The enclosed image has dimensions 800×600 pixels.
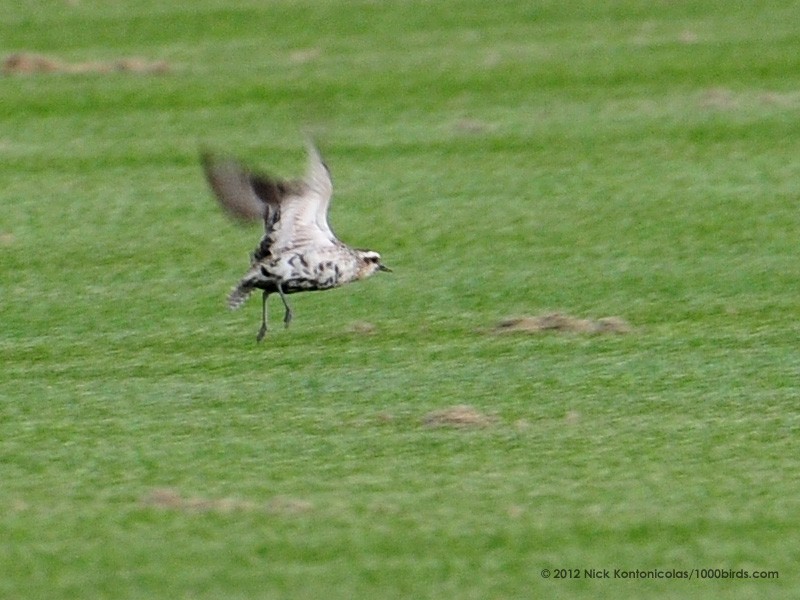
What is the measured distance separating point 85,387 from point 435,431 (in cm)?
180

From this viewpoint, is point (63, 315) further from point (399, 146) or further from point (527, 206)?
point (399, 146)

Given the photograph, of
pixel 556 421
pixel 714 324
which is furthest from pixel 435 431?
pixel 714 324

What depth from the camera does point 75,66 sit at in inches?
689

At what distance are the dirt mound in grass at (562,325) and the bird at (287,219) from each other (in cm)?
91

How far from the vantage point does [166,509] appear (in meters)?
6.98

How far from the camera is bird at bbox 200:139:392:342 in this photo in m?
9.45

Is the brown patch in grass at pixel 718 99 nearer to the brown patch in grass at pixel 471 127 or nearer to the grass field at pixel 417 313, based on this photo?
the grass field at pixel 417 313

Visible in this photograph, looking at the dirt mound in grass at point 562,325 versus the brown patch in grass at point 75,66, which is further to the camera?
the brown patch in grass at point 75,66

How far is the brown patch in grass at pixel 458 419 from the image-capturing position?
320 inches

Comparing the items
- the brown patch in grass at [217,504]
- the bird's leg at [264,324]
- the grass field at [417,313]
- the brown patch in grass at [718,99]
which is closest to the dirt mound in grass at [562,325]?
the grass field at [417,313]

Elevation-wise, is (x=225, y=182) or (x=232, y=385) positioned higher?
(x=225, y=182)

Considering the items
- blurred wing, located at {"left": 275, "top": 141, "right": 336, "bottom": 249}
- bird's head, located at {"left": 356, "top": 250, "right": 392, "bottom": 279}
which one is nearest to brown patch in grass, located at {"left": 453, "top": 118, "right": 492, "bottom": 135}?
bird's head, located at {"left": 356, "top": 250, "right": 392, "bottom": 279}

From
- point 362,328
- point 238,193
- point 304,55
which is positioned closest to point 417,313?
point 362,328

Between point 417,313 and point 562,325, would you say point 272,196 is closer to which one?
point 417,313
